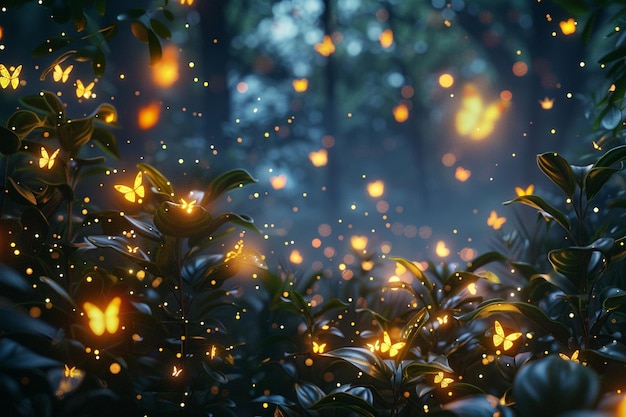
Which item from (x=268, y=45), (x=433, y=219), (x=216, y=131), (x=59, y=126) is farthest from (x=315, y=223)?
(x=59, y=126)

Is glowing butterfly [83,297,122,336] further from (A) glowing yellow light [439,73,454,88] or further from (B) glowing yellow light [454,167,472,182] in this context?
(A) glowing yellow light [439,73,454,88]

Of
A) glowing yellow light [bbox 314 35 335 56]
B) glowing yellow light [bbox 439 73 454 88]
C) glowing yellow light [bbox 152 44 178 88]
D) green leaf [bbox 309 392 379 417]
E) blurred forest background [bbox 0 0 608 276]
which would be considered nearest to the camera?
green leaf [bbox 309 392 379 417]

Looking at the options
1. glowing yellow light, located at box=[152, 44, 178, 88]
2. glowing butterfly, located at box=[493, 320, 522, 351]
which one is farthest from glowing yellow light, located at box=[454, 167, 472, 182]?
glowing butterfly, located at box=[493, 320, 522, 351]

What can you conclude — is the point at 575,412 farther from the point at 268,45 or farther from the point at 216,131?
the point at 268,45

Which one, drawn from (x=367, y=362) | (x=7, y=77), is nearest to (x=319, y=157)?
(x=7, y=77)

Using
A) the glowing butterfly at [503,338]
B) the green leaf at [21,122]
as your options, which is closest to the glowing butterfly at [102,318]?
the green leaf at [21,122]

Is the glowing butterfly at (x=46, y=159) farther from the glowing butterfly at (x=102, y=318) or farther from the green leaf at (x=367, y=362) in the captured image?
the green leaf at (x=367, y=362)

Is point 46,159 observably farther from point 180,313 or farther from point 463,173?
point 463,173
